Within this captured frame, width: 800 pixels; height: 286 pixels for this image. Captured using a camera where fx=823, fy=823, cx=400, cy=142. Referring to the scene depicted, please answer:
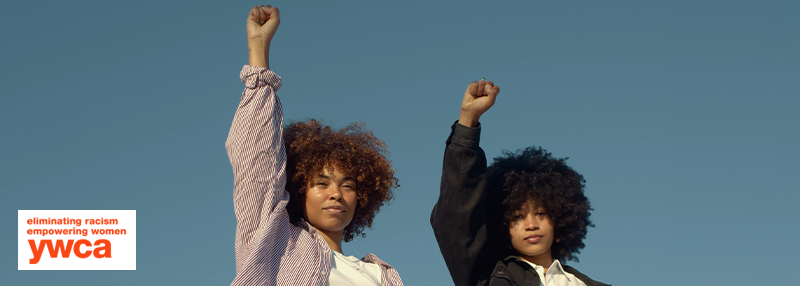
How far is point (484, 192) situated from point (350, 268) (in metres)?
1.06

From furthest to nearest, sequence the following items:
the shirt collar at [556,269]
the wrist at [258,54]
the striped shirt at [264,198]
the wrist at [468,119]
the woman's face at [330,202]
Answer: the shirt collar at [556,269], the woman's face at [330,202], the wrist at [258,54], the wrist at [468,119], the striped shirt at [264,198]

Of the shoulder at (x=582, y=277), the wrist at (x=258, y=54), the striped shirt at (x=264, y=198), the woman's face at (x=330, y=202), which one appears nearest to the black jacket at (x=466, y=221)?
the shoulder at (x=582, y=277)

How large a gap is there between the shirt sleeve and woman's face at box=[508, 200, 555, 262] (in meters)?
1.74

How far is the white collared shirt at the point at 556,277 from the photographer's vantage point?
5844 millimetres

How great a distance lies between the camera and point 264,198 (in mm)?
5316

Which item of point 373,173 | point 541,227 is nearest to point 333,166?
point 373,173

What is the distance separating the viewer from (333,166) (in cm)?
602

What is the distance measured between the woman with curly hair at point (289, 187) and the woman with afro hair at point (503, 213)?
0.63 metres

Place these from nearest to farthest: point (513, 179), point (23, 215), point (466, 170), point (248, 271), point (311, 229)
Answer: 1. point (248, 271)
2. point (466, 170)
3. point (311, 229)
4. point (513, 179)
5. point (23, 215)

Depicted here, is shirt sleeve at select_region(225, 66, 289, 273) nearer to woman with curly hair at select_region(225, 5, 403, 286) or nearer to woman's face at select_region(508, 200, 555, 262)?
woman with curly hair at select_region(225, 5, 403, 286)

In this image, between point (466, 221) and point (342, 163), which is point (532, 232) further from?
point (342, 163)

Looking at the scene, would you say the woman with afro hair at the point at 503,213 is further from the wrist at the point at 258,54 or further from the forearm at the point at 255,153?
the wrist at the point at 258,54

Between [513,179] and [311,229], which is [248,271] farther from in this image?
[513,179]

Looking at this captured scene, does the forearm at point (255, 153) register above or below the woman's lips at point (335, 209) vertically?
above
